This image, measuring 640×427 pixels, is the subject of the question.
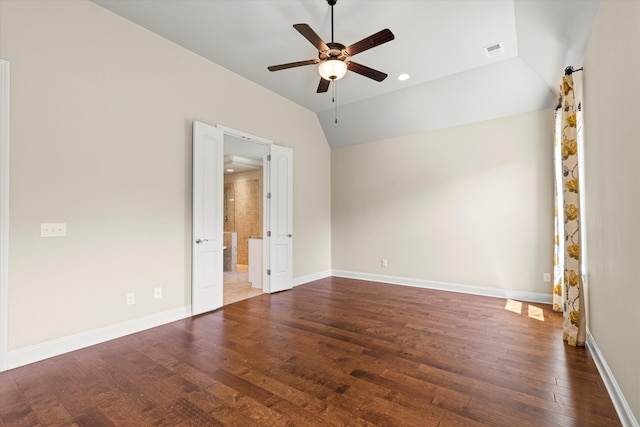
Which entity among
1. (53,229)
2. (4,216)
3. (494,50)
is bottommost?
(53,229)

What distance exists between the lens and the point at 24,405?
2.01 metres

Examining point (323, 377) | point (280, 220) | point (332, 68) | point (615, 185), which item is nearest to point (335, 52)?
point (332, 68)

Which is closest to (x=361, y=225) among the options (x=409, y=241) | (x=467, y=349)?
(x=409, y=241)

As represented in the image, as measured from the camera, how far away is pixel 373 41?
8.29 ft

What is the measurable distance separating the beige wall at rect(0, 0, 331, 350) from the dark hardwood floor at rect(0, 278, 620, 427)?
0.52m

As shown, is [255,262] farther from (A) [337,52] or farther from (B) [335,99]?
(A) [337,52]

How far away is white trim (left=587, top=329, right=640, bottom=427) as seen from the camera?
172 centimetres

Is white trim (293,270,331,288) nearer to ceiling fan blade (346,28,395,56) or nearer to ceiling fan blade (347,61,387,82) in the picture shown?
ceiling fan blade (347,61,387,82)

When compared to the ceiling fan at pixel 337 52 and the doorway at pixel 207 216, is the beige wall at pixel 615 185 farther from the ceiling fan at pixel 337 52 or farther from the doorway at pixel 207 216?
the doorway at pixel 207 216

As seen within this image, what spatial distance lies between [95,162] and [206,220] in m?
1.36

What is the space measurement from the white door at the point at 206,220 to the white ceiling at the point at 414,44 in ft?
3.79

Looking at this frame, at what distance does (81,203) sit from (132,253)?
2.31 feet

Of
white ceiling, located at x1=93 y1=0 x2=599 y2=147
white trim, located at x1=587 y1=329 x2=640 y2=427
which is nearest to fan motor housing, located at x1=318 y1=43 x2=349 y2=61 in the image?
white ceiling, located at x1=93 y1=0 x2=599 y2=147

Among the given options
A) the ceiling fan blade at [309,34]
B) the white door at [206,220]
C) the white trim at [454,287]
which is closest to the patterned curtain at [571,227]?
the white trim at [454,287]
